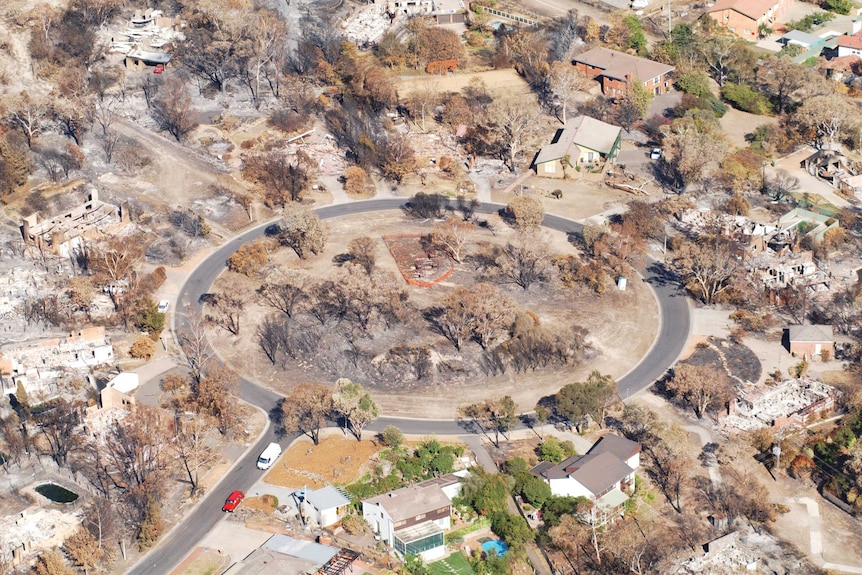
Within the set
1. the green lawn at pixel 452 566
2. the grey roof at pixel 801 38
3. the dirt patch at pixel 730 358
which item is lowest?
the green lawn at pixel 452 566

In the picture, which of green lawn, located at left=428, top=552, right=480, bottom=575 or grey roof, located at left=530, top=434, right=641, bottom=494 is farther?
grey roof, located at left=530, top=434, right=641, bottom=494

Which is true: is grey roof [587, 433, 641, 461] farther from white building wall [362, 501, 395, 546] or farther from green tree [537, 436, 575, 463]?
white building wall [362, 501, 395, 546]

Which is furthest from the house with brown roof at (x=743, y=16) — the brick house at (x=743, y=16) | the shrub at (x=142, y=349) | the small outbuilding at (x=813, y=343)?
the shrub at (x=142, y=349)

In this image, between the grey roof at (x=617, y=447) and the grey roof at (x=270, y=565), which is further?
the grey roof at (x=617, y=447)

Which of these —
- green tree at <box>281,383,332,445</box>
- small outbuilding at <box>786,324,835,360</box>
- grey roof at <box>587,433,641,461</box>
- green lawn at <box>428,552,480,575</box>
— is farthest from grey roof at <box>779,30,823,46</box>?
green lawn at <box>428,552,480,575</box>

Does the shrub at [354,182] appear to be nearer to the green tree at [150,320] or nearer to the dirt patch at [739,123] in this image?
the green tree at [150,320]
